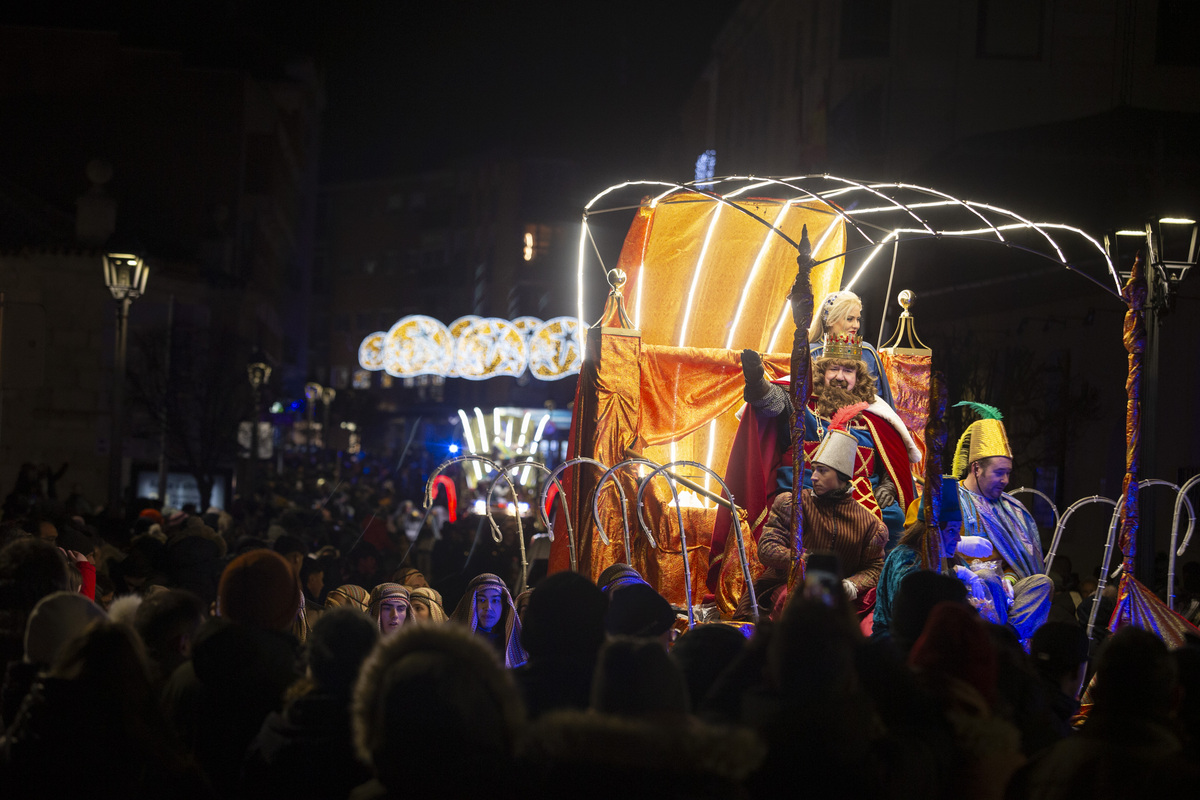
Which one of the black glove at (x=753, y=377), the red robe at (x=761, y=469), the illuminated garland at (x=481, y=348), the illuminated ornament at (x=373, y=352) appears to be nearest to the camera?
the black glove at (x=753, y=377)

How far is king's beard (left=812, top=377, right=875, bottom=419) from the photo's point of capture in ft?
27.6

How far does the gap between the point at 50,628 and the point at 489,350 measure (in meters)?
15.4

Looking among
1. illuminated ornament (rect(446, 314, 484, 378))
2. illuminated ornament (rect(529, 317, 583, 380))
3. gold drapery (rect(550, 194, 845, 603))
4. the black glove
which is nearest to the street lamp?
the black glove

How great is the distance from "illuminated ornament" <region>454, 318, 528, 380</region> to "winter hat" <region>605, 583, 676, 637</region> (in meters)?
14.4

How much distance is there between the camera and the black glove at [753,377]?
7.64m

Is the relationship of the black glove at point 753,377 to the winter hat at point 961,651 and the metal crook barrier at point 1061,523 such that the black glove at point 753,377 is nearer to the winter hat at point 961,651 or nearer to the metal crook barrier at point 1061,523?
the metal crook barrier at point 1061,523

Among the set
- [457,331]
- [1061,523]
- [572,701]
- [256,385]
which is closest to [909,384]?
[1061,523]

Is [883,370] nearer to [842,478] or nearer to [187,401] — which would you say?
[842,478]

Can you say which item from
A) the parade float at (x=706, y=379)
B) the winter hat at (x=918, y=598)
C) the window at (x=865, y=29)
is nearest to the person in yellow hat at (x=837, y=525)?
the parade float at (x=706, y=379)

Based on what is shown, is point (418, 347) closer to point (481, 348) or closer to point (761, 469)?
point (481, 348)

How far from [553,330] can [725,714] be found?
1579cm

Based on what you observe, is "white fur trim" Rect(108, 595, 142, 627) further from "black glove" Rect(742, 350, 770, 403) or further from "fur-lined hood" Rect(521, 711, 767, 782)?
"black glove" Rect(742, 350, 770, 403)

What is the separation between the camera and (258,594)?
154 inches

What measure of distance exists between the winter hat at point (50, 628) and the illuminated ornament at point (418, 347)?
15.4m
